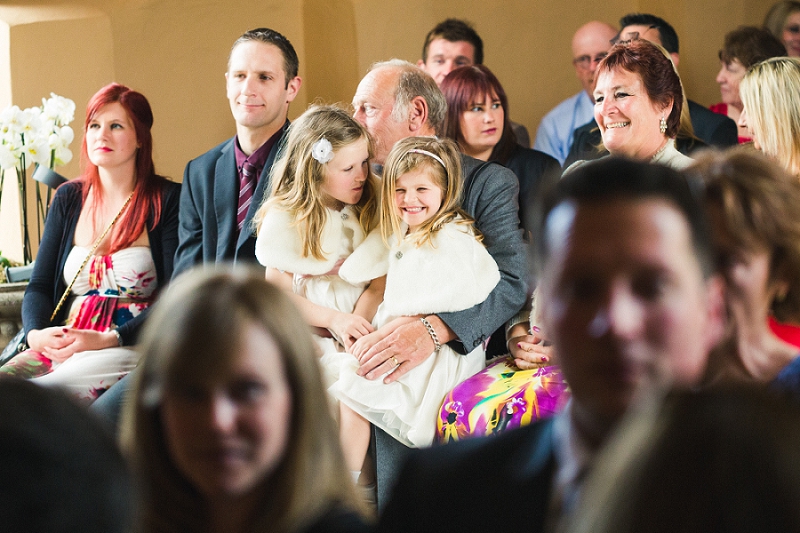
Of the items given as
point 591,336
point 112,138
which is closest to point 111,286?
point 112,138

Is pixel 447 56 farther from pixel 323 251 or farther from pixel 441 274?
pixel 441 274

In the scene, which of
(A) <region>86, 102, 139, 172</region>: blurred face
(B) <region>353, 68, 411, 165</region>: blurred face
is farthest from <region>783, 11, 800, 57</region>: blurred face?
(A) <region>86, 102, 139, 172</region>: blurred face

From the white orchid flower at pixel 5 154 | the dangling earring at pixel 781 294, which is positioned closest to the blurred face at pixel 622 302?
the dangling earring at pixel 781 294

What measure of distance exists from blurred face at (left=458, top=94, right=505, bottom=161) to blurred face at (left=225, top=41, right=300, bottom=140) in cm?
71

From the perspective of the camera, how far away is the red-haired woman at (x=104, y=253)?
10.7 feet

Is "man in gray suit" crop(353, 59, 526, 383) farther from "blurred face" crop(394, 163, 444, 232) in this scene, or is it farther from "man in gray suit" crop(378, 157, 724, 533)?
"man in gray suit" crop(378, 157, 724, 533)

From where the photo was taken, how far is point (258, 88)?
351 cm

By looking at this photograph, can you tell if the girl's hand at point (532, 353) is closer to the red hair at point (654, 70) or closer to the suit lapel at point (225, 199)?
the red hair at point (654, 70)

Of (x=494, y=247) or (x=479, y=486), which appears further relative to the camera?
(x=494, y=247)

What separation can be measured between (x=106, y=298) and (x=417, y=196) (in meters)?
1.38

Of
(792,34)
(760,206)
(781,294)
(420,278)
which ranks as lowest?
(420,278)

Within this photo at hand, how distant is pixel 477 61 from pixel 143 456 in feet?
13.3

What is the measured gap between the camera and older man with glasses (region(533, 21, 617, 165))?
15.2 ft

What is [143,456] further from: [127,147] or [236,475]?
[127,147]
